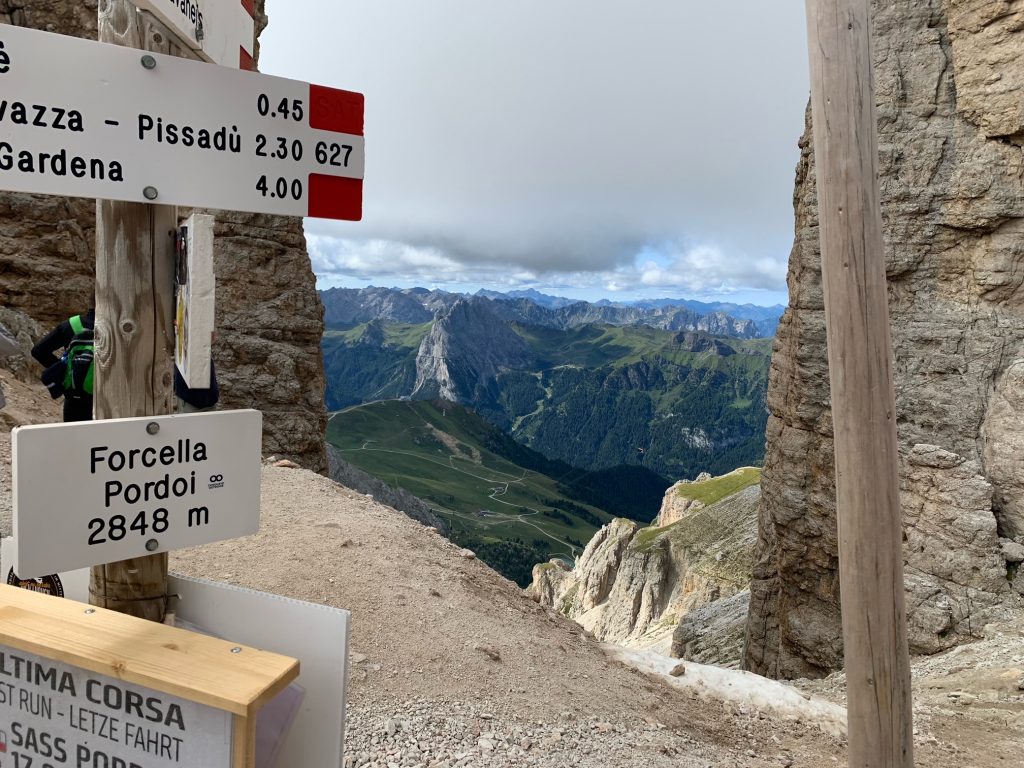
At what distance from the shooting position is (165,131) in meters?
3.00

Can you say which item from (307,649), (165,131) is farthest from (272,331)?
(307,649)

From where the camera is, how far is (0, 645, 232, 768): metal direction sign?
2631mm

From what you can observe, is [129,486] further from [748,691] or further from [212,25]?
[748,691]

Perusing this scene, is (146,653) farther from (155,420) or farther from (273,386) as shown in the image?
(273,386)

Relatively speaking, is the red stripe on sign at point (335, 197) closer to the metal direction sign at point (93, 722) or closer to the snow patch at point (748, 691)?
the metal direction sign at point (93, 722)

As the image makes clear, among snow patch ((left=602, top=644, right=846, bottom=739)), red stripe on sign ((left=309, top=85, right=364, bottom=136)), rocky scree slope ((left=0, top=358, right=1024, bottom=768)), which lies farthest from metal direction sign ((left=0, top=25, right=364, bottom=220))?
snow patch ((left=602, top=644, right=846, bottom=739))

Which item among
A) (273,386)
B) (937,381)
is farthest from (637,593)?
(937,381)

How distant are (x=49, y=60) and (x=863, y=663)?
5391 mm

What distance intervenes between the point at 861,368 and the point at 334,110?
3.38 m

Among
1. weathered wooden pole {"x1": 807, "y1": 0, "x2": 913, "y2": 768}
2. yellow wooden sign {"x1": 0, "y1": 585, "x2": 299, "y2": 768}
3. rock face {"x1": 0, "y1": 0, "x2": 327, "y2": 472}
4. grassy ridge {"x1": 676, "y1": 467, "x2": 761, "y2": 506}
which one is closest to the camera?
yellow wooden sign {"x1": 0, "y1": 585, "x2": 299, "y2": 768}

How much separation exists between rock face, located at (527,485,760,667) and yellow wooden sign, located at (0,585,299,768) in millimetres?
46492

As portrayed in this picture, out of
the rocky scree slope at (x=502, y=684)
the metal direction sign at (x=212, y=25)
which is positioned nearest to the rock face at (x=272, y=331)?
the rocky scree slope at (x=502, y=684)

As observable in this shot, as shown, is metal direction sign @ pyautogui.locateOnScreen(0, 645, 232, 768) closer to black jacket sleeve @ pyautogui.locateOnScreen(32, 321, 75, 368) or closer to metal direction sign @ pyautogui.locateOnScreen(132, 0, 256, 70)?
metal direction sign @ pyautogui.locateOnScreen(132, 0, 256, 70)

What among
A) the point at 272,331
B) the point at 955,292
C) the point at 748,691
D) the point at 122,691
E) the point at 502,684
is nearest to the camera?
the point at 122,691
